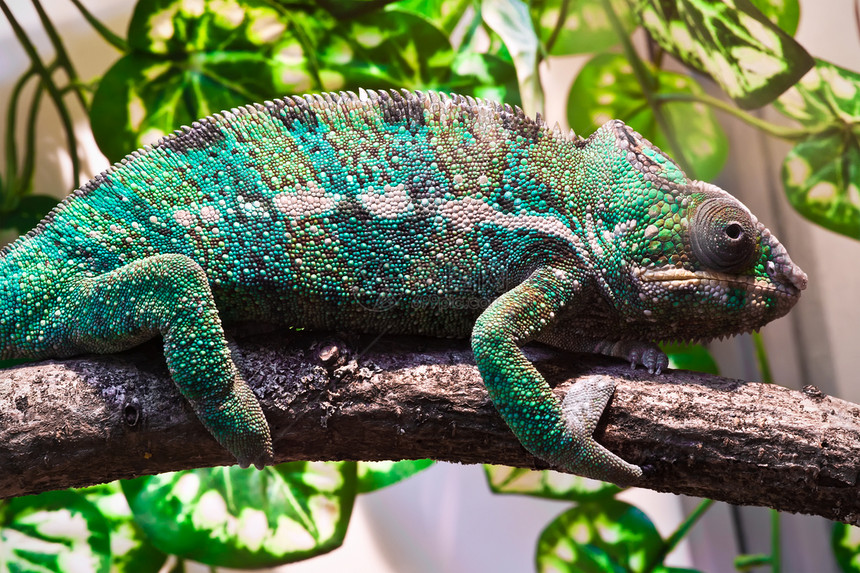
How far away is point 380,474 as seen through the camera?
2.75m

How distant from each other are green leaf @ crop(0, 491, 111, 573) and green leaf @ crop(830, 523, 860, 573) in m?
2.96

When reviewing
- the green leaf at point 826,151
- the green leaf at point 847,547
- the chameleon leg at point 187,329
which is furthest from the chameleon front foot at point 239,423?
the green leaf at point 847,547

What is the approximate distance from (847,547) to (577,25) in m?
2.45

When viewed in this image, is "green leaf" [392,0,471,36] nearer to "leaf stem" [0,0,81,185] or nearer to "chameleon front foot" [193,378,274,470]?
"leaf stem" [0,0,81,185]

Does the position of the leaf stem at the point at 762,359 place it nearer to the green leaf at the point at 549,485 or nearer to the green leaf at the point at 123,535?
the green leaf at the point at 549,485

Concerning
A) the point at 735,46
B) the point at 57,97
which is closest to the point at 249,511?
the point at 57,97

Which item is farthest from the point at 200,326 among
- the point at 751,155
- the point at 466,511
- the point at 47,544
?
the point at 751,155

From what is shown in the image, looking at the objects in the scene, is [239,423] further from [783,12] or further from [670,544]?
[783,12]

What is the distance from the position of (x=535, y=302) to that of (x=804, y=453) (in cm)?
66

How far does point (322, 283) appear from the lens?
1.59 m

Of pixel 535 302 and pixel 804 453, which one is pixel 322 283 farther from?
pixel 804 453

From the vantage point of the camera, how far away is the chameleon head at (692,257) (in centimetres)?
161

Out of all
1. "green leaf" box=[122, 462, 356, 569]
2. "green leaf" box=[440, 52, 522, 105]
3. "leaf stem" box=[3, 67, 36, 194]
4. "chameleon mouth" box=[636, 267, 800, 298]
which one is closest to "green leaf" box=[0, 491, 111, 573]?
"green leaf" box=[122, 462, 356, 569]

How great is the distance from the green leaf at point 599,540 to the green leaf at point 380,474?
0.74 meters
